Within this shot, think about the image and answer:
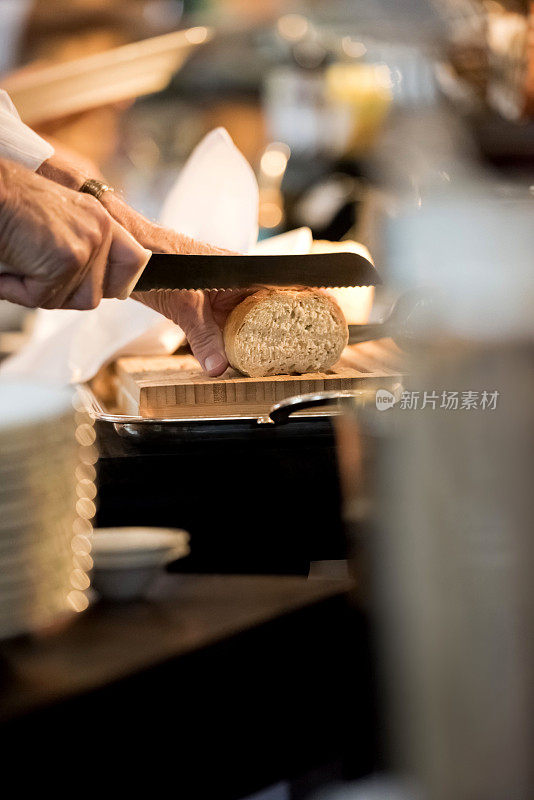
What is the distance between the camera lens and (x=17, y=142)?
87cm

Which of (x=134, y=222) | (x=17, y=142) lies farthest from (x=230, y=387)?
(x=17, y=142)

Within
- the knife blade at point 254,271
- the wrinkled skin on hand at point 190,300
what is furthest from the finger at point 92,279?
the wrinkled skin on hand at point 190,300

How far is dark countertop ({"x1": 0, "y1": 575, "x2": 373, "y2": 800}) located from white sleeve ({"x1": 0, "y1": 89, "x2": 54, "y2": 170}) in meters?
0.50

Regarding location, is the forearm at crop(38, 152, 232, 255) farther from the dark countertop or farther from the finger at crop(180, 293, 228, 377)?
the dark countertop

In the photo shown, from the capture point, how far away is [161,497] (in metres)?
0.66

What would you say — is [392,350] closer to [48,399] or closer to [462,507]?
[48,399]

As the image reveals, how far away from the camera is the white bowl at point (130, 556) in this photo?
1.73 ft

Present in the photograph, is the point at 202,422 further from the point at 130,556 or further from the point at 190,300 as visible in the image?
the point at 190,300

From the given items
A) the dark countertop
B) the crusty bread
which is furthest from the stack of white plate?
the crusty bread

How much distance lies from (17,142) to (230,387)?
308mm

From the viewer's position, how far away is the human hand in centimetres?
58

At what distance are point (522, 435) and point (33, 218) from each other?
395 mm

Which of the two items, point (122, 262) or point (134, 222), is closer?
point (122, 262)

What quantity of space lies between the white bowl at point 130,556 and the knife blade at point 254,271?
25cm
